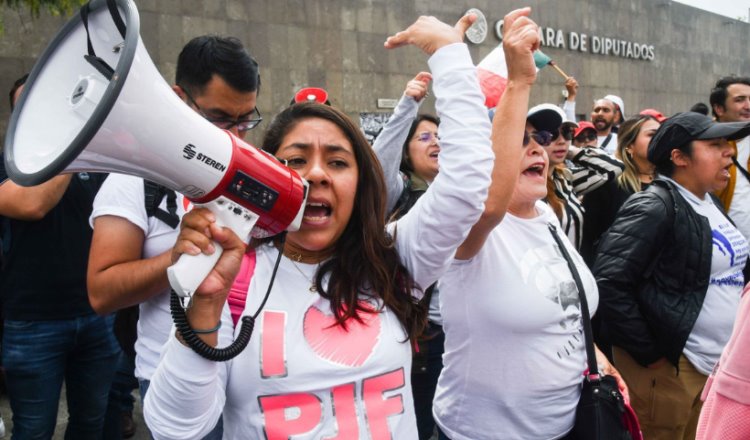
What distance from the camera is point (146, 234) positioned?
6.12 feet

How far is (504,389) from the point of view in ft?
6.25

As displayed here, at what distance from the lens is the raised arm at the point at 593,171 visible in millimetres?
4031

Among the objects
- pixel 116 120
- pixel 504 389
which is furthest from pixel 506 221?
pixel 116 120

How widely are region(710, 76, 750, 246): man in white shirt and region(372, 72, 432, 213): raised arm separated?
2265mm

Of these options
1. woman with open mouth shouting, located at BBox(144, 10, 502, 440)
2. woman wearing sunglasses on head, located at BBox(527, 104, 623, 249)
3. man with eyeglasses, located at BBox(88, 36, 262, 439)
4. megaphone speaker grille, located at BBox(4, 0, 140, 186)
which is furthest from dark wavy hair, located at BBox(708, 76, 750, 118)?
megaphone speaker grille, located at BBox(4, 0, 140, 186)

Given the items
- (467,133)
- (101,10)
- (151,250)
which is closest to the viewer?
(101,10)

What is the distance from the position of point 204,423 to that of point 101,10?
86 cm

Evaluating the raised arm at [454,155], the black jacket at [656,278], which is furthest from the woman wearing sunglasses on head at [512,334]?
the black jacket at [656,278]

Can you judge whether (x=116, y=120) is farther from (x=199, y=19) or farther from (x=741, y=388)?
(x=199, y=19)

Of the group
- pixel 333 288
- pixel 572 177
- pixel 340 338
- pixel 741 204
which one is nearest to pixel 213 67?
pixel 333 288

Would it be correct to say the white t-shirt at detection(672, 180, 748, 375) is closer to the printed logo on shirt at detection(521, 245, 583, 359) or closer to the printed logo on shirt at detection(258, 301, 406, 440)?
the printed logo on shirt at detection(521, 245, 583, 359)

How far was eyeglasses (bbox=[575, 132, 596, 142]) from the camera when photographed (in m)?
Result: 6.12

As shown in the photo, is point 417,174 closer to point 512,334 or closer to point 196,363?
point 512,334

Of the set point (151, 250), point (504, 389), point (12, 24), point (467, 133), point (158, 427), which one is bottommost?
point (504, 389)
